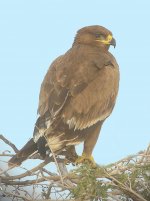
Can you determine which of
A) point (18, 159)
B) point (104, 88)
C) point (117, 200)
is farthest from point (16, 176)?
point (104, 88)

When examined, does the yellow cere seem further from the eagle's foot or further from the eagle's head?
the eagle's foot

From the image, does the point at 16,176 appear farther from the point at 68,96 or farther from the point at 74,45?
the point at 74,45

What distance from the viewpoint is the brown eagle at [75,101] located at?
20.6ft

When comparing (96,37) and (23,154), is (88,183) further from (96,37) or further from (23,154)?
(96,37)

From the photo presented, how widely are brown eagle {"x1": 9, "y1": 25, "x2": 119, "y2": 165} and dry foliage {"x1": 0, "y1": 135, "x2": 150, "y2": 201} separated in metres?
0.22

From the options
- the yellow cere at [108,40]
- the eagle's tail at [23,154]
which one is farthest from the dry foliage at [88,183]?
the yellow cere at [108,40]

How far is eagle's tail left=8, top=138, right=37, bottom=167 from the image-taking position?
6.04m

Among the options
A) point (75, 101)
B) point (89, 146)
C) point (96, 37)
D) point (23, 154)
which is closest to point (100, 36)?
point (96, 37)

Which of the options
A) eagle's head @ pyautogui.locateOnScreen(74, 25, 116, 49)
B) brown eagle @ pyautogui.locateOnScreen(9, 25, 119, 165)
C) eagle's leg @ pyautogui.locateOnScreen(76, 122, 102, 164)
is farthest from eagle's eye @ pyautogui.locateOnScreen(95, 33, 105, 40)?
eagle's leg @ pyautogui.locateOnScreen(76, 122, 102, 164)

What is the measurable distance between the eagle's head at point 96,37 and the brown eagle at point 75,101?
205 millimetres

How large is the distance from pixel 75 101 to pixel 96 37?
1.32 metres

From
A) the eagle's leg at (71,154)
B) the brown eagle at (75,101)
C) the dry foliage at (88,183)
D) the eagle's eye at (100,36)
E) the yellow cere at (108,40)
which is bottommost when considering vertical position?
the dry foliage at (88,183)

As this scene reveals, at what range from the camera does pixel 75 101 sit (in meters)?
6.57

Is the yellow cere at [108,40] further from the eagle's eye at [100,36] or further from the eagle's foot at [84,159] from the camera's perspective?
the eagle's foot at [84,159]
